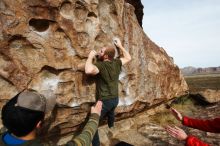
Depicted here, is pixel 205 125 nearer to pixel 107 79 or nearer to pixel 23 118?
pixel 107 79

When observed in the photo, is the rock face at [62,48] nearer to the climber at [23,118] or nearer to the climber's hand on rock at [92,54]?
the climber's hand on rock at [92,54]

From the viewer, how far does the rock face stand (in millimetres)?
5773

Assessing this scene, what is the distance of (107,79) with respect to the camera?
21.3ft

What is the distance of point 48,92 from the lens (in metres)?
6.27

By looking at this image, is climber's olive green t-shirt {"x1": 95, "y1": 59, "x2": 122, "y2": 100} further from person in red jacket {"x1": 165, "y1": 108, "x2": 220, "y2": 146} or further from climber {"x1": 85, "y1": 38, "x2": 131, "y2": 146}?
person in red jacket {"x1": 165, "y1": 108, "x2": 220, "y2": 146}

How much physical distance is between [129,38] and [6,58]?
137 inches

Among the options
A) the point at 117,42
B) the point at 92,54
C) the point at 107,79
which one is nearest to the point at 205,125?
the point at 107,79

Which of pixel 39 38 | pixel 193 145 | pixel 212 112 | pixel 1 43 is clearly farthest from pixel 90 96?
pixel 212 112

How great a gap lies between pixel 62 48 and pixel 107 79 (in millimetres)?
1101

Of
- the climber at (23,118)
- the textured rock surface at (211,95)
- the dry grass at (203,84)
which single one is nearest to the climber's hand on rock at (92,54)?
the climber at (23,118)

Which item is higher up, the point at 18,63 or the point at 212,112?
the point at 18,63

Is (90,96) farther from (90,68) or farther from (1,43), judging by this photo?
(1,43)

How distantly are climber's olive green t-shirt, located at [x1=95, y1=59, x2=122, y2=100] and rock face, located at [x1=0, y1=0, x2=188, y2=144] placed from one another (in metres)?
0.46

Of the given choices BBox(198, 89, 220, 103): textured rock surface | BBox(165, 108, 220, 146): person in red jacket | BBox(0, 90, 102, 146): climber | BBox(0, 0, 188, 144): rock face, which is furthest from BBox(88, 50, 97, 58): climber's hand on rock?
BBox(198, 89, 220, 103): textured rock surface
